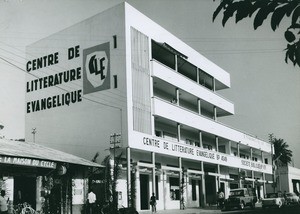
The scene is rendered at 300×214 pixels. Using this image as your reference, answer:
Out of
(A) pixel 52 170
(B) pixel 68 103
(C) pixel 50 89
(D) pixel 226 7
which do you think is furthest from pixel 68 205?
(D) pixel 226 7

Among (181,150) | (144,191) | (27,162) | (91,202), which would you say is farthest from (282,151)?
(27,162)

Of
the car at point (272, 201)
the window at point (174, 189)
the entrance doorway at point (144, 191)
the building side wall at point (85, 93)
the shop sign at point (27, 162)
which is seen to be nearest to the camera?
the shop sign at point (27, 162)

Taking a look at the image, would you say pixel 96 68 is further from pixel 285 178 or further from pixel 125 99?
pixel 285 178

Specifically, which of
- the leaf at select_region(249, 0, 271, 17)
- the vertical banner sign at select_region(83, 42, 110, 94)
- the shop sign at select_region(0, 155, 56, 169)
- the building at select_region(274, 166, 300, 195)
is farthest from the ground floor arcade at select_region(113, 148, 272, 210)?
the leaf at select_region(249, 0, 271, 17)

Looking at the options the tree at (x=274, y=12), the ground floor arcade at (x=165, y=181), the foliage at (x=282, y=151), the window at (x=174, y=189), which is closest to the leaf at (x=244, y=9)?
the tree at (x=274, y=12)

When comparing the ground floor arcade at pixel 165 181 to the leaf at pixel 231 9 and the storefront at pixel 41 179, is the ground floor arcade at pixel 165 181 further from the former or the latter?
the leaf at pixel 231 9

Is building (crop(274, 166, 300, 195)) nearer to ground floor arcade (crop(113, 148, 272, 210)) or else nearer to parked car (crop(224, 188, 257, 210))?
ground floor arcade (crop(113, 148, 272, 210))

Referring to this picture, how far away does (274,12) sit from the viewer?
298 cm

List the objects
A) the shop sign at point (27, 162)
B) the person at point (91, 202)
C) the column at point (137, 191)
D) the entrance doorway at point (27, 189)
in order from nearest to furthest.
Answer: the shop sign at point (27, 162) < the entrance doorway at point (27, 189) < the person at point (91, 202) < the column at point (137, 191)

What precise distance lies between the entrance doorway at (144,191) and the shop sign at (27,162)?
11715 millimetres

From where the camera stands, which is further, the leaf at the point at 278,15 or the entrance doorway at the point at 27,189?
the entrance doorway at the point at 27,189

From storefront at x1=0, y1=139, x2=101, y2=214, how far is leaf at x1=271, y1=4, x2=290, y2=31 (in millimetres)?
19448

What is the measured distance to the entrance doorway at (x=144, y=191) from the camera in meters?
34.1

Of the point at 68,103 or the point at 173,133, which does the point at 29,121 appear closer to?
the point at 68,103
